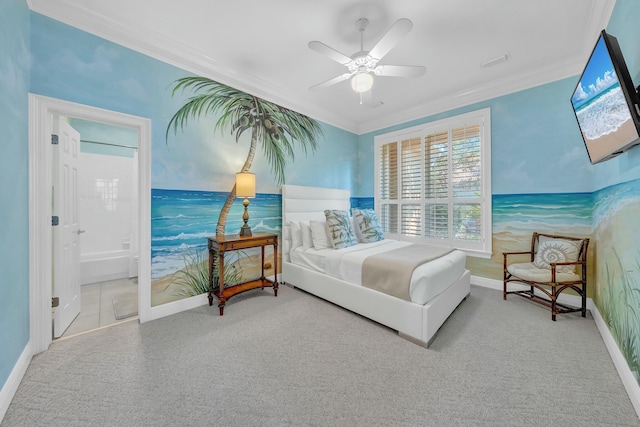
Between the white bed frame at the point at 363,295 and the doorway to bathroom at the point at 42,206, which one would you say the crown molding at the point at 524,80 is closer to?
the white bed frame at the point at 363,295

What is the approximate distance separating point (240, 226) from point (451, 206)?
123 inches

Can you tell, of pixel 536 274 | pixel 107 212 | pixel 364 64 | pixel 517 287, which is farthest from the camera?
pixel 107 212

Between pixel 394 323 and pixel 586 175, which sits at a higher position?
pixel 586 175

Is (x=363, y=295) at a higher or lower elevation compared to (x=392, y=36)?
lower

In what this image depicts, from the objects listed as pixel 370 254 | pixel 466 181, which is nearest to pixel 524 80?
pixel 466 181

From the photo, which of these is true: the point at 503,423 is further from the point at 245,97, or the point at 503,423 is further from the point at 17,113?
the point at 245,97

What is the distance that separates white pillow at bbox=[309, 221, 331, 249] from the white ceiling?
1.93 meters

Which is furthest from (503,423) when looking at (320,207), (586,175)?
(320,207)

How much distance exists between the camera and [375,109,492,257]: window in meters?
3.49

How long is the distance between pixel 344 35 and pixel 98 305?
13.2ft

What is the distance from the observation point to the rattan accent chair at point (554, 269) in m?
2.48

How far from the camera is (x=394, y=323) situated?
2.22m

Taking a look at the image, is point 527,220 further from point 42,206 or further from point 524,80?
point 42,206

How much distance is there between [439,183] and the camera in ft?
12.8
